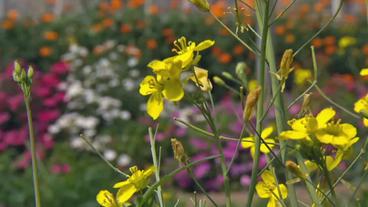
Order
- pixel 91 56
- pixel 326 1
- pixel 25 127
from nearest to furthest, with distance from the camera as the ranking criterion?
pixel 25 127
pixel 91 56
pixel 326 1

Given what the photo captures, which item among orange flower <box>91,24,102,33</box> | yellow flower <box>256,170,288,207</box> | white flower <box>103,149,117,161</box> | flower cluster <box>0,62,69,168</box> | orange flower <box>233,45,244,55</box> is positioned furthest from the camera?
orange flower <box>91,24,102,33</box>

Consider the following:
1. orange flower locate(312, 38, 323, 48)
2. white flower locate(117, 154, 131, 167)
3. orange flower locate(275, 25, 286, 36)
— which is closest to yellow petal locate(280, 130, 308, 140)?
white flower locate(117, 154, 131, 167)

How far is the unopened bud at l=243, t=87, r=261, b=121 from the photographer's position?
0.97 metres

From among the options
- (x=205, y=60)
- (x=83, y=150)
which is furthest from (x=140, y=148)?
(x=205, y=60)

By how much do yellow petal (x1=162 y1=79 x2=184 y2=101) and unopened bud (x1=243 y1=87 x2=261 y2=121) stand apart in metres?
0.08

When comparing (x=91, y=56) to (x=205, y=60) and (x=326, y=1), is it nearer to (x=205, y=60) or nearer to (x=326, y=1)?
(x=205, y=60)

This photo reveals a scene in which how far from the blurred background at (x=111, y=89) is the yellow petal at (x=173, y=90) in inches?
132

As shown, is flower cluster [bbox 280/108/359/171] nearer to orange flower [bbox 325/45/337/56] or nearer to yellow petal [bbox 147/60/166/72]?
yellow petal [bbox 147/60/166/72]

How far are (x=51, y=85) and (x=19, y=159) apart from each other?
1.87m

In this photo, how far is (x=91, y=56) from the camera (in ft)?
29.7

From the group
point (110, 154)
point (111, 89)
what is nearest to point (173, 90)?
point (110, 154)

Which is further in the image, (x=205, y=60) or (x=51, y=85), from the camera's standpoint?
(x=205, y=60)

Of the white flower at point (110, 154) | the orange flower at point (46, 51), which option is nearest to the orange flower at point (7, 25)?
the orange flower at point (46, 51)

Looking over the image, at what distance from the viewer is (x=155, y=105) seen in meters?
1.01
